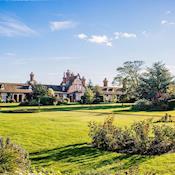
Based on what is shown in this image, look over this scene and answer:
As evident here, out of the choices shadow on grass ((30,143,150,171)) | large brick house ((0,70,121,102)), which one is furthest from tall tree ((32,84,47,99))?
shadow on grass ((30,143,150,171))

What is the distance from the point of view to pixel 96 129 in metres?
16.0

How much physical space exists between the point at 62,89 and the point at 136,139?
3240 inches

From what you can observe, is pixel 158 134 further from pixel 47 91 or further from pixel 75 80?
pixel 75 80

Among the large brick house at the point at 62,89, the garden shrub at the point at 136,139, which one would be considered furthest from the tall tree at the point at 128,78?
the garden shrub at the point at 136,139

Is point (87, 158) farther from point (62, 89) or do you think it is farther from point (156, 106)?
point (62, 89)

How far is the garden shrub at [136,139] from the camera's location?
47.5ft

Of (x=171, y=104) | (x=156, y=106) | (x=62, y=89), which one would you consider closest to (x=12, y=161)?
(x=156, y=106)

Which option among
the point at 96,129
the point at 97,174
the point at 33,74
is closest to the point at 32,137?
the point at 96,129

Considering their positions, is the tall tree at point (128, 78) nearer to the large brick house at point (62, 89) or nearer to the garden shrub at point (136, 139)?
the large brick house at point (62, 89)

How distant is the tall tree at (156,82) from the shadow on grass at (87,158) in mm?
49893

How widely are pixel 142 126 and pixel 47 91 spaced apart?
183 feet

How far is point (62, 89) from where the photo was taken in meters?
96.4

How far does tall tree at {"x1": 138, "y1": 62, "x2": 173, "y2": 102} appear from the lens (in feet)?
211

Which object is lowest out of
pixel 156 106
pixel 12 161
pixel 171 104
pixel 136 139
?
pixel 136 139
